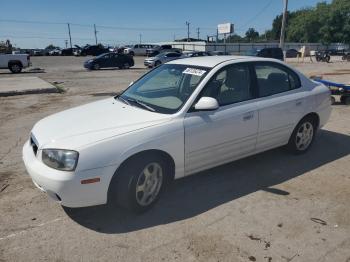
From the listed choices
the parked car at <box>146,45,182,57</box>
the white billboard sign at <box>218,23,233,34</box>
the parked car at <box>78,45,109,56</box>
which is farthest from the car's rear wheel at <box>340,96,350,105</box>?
the white billboard sign at <box>218,23,233,34</box>

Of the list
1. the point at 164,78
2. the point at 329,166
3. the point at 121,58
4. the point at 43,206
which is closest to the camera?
the point at 43,206

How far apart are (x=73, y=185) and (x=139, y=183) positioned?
2.32 feet

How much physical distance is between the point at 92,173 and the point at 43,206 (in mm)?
1101

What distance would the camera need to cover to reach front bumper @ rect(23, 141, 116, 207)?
11.0 ft

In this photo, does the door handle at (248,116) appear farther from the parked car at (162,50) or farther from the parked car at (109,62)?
the parked car at (162,50)

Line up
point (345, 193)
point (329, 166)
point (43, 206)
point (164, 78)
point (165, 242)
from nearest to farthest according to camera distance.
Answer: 1. point (165, 242)
2. point (43, 206)
3. point (345, 193)
4. point (164, 78)
5. point (329, 166)

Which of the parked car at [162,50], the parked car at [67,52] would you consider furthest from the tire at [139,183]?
the parked car at [67,52]

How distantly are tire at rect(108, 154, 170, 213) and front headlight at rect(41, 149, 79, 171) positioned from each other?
447 millimetres

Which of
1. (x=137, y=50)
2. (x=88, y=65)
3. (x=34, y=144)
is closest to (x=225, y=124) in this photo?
(x=34, y=144)

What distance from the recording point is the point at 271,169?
515 centimetres

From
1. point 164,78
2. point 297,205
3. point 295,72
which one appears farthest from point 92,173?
point 295,72

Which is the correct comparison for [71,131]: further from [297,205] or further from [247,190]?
[297,205]

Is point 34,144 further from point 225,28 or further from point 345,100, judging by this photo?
point 225,28

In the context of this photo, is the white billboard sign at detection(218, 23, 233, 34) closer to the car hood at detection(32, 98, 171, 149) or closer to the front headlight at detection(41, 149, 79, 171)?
the car hood at detection(32, 98, 171, 149)
